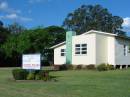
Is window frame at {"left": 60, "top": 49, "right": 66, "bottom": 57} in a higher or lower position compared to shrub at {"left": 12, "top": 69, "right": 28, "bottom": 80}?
higher

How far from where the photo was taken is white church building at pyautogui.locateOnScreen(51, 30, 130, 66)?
43375 millimetres

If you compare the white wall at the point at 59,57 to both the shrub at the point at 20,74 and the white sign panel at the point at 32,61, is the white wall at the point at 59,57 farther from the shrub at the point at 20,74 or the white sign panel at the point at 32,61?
the shrub at the point at 20,74

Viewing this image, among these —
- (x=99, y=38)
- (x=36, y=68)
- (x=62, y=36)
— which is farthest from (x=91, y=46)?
(x=62, y=36)

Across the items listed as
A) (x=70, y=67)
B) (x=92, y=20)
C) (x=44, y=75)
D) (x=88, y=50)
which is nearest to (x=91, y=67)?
(x=88, y=50)

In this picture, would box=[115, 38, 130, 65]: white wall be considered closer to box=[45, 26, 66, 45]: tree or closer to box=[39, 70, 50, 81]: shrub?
box=[39, 70, 50, 81]: shrub

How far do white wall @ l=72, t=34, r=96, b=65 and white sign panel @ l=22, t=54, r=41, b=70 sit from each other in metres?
16.5

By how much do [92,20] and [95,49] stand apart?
174ft

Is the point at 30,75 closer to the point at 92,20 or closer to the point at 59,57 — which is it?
the point at 59,57

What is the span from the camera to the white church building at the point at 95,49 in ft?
142

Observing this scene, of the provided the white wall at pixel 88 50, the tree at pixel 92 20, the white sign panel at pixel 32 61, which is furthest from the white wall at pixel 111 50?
the tree at pixel 92 20

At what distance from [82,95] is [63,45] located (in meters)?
33.0

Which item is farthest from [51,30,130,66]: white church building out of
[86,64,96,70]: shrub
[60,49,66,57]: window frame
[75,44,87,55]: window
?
[60,49,66,57]: window frame

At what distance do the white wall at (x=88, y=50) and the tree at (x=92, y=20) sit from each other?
4861 cm

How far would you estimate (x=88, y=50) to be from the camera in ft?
143
